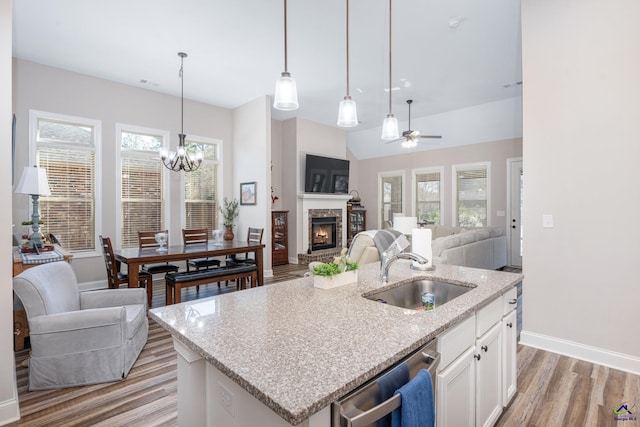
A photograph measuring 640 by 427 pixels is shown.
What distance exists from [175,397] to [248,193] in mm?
4347

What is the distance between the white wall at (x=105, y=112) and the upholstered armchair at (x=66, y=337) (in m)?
2.81

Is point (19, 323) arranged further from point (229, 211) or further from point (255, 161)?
point (255, 161)

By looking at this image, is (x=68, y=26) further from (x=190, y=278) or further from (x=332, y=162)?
(x=332, y=162)

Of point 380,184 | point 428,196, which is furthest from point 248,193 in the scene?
point 428,196

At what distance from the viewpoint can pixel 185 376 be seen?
1.32 metres

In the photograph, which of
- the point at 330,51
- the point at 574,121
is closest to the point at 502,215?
the point at 574,121

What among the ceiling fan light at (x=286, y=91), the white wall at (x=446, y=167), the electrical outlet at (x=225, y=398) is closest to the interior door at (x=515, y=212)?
the white wall at (x=446, y=167)

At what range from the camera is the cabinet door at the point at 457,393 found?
4.44 feet

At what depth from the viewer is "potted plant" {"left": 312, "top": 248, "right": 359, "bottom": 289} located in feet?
6.07

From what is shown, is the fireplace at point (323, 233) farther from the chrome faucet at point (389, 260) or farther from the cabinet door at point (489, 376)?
the cabinet door at point (489, 376)

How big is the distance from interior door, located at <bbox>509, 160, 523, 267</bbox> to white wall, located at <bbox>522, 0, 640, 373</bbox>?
4.50 metres

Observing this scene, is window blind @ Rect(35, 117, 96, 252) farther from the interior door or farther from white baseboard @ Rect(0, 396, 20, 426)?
the interior door

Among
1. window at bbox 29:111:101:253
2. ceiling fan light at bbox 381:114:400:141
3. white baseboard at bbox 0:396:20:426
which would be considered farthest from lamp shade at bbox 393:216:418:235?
window at bbox 29:111:101:253

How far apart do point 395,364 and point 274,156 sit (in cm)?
679
